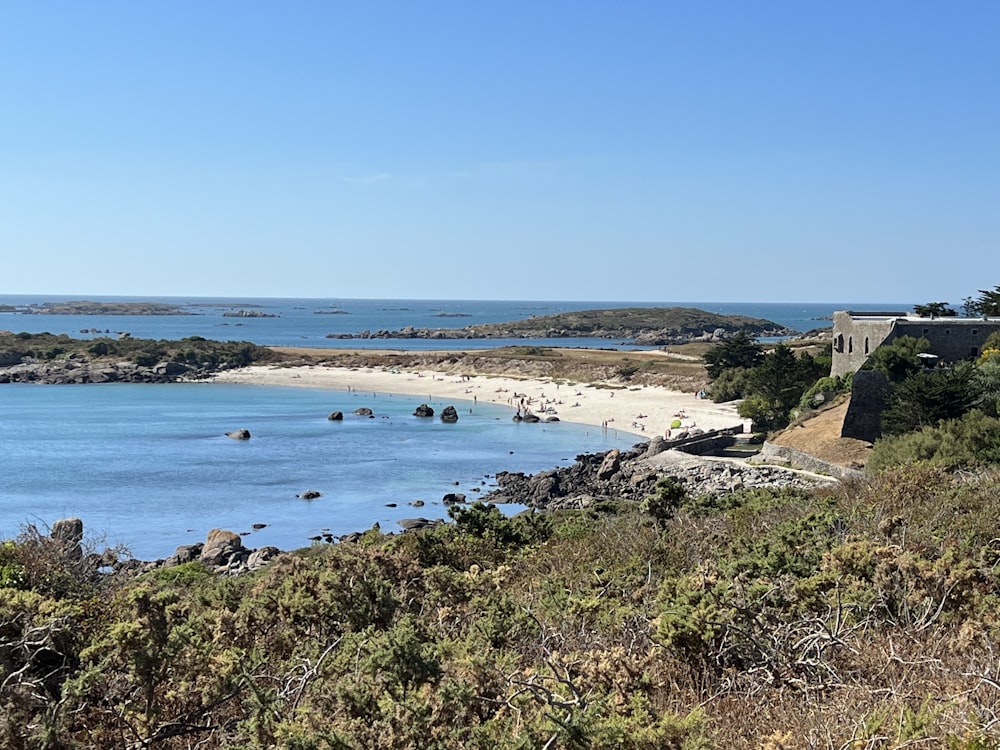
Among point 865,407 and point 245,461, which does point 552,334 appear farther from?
point 865,407

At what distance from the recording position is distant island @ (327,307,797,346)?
137000 millimetres

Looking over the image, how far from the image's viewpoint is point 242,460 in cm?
4231

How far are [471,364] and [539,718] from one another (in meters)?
78.2

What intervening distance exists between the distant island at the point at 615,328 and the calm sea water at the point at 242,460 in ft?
223

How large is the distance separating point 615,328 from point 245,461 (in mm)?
112309

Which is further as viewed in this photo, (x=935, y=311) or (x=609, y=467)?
(x=935, y=311)

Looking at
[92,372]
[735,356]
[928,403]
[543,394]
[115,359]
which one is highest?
[928,403]

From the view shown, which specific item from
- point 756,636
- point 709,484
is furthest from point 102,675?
point 709,484

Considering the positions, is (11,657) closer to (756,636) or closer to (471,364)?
(756,636)

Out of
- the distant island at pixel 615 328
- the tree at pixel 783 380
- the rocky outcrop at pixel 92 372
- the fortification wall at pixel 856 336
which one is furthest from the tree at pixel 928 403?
the distant island at pixel 615 328

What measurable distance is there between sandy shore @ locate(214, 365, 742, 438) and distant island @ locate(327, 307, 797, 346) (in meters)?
52.8

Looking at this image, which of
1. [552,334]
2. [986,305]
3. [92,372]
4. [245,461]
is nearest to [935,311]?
[986,305]

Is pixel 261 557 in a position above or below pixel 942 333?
below

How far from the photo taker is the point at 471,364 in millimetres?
82500
